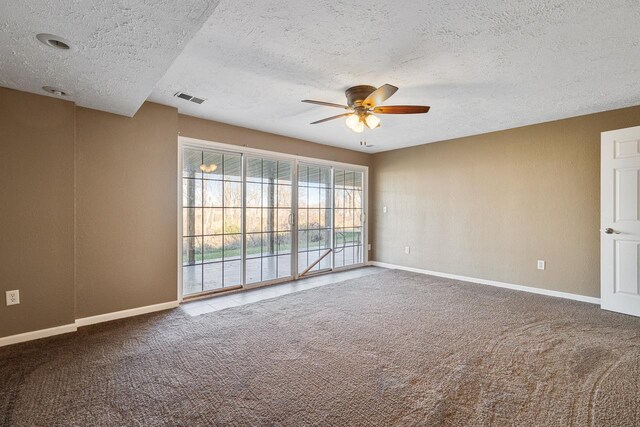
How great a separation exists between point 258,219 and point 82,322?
2446 millimetres

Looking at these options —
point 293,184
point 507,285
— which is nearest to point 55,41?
point 293,184

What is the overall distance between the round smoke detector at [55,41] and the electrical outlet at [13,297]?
2208mm

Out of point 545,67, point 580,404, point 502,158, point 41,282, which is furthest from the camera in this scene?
point 502,158

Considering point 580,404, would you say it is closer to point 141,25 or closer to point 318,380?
point 318,380

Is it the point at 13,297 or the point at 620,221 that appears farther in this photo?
the point at 620,221

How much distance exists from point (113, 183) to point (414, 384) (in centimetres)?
356

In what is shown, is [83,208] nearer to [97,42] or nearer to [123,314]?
[123,314]

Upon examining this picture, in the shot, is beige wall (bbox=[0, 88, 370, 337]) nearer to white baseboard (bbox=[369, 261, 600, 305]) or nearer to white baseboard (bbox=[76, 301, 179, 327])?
white baseboard (bbox=[76, 301, 179, 327])

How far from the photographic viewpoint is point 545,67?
2625 mm

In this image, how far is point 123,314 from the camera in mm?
3354

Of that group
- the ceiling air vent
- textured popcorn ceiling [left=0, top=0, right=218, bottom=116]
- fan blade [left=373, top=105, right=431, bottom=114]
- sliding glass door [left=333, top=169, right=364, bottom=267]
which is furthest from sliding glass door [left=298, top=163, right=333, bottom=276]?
textured popcorn ceiling [left=0, top=0, right=218, bottom=116]

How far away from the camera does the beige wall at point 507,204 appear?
3980mm

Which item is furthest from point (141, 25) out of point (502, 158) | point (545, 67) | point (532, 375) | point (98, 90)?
point (502, 158)

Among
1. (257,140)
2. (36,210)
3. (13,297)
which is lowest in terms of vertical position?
(13,297)
